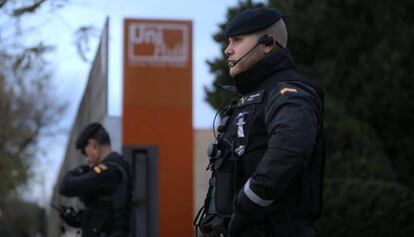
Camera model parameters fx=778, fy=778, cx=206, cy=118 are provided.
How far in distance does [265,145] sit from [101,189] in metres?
3.41

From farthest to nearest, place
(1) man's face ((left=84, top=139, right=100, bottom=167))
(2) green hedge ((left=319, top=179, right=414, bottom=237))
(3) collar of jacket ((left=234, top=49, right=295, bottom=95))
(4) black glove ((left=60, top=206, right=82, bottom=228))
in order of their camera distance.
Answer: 1. (2) green hedge ((left=319, top=179, right=414, bottom=237))
2. (4) black glove ((left=60, top=206, right=82, bottom=228))
3. (1) man's face ((left=84, top=139, right=100, bottom=167))
4. (3) collar of jacket ((left=234, top=49, right=295, bottom=95))

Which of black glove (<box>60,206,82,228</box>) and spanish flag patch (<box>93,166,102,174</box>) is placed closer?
spanish flag patch (<box>93,166,102,174</box>)

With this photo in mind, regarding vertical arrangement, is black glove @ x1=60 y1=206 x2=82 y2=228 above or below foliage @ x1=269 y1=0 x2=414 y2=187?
below

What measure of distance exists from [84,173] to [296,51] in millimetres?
9296

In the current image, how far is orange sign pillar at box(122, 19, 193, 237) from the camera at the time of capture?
9.52 metres

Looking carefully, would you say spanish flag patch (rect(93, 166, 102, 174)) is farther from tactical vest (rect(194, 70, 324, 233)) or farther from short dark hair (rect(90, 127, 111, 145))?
tactical vest (rect(194, 70, 324, 233))

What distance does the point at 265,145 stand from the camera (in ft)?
12.0

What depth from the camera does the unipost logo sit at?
951cm

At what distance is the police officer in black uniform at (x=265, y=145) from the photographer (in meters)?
3.37

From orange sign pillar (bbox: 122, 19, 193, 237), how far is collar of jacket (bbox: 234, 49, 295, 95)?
5691 mm

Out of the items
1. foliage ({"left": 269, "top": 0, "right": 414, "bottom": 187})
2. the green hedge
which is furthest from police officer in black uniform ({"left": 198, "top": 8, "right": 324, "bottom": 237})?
foliage ({"left": 269, "top": 0, "right": 414, "bottom": 187})

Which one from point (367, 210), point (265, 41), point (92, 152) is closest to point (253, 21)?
point (265, 41)

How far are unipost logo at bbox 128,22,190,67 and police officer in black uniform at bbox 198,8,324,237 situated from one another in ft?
18.4

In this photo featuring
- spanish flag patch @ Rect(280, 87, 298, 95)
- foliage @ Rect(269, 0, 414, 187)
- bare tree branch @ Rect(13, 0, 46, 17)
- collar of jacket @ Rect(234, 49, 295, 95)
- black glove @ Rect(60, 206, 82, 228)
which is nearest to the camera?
spanish flag patch @ Rect(280, 87, 298, 95)
